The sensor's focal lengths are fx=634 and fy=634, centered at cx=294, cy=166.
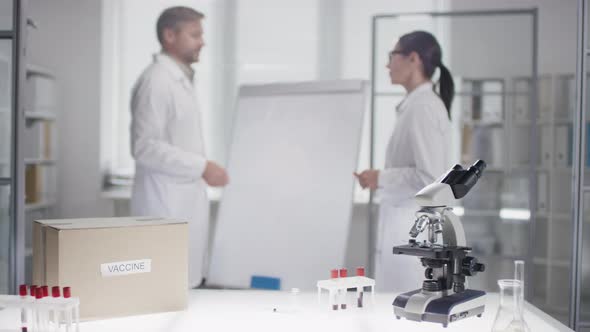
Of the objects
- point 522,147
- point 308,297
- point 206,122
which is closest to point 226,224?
point 206,122

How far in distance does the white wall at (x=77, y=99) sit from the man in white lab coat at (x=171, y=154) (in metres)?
0.94

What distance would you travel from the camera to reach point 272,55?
4.49 m

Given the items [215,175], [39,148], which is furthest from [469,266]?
[39,148]

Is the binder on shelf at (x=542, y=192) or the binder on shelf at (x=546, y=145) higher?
the binder on shelf at (x=546, y=145)

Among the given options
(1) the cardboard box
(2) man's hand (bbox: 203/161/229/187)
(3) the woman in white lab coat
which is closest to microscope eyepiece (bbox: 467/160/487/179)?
(1) the cardboard box

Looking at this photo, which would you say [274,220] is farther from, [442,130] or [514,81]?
[514,81]

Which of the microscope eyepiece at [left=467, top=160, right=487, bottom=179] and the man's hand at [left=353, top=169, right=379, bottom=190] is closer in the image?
the microscope eyepiece at [left=467, top=160, right=487, bottom=179]

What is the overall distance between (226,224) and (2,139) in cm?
141

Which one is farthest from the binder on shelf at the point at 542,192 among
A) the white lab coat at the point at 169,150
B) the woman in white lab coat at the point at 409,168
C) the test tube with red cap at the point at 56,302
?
the test tube with red cap at the point at 56,302

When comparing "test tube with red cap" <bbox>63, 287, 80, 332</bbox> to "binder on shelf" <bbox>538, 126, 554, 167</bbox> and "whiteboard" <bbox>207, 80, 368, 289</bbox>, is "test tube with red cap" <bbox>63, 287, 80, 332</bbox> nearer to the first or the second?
"whiteboard" <bbox>207, 80, 368, 289</bbox>

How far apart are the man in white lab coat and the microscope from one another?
81.2 inches

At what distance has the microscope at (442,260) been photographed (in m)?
1.58

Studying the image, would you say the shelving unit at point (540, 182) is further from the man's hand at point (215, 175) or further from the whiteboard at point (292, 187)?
the man's hand at point (215, 175)

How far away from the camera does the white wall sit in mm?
4473
